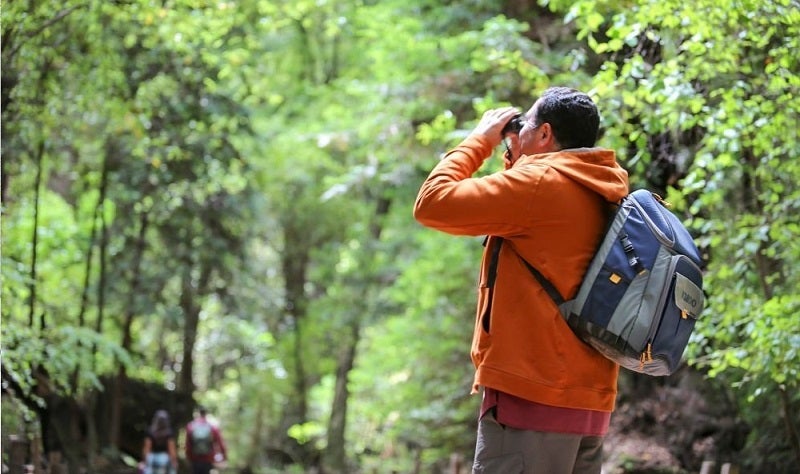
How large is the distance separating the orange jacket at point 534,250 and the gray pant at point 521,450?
112 millimetres

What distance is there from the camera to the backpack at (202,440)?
12906 mm

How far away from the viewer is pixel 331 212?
22.6 metres

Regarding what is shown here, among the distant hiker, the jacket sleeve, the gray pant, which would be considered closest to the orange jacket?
the jacket sleeve

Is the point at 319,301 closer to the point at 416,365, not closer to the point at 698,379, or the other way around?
the point at 416,365

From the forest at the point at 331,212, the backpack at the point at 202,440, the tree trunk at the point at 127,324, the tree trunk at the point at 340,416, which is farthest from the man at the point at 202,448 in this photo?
the tree trunk at the point at 340,416

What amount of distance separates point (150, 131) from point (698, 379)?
28.0ft

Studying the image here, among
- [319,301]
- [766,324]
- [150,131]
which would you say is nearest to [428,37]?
[150,131]

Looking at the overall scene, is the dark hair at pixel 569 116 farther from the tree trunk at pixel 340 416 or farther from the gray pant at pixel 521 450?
the tree trunk at pixel 340 416

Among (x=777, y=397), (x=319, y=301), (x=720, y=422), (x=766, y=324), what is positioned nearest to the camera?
(x=766, y=324)

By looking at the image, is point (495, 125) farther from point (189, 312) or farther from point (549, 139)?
point (189, 312)

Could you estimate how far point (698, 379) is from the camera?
10773mm

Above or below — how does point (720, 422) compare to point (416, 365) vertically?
above

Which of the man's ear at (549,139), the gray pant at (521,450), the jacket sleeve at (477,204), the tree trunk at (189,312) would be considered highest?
the man's ear at (549,139)

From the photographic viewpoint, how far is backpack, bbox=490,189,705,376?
2824 mm
